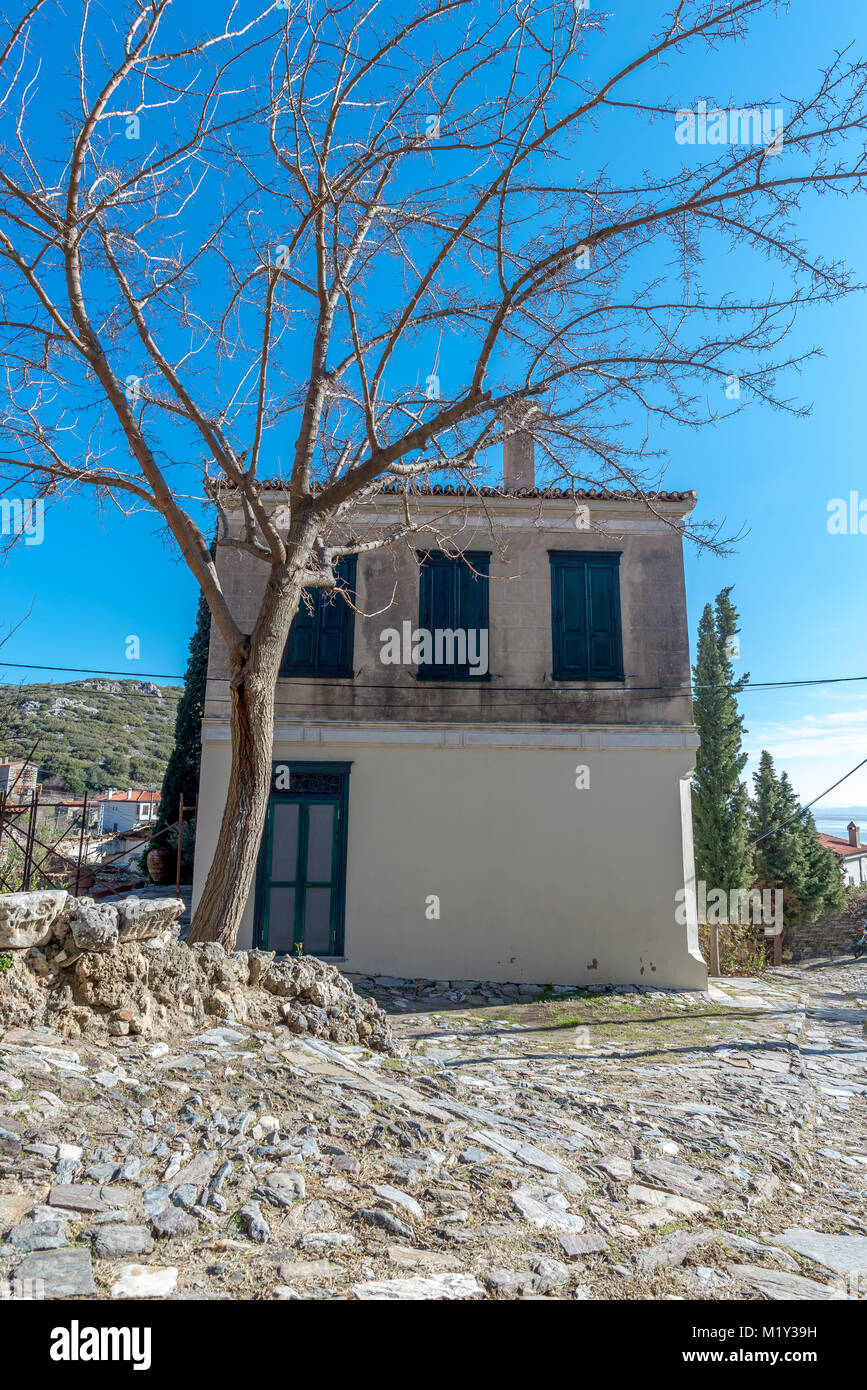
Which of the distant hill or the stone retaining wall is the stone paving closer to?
the stone retaining wall

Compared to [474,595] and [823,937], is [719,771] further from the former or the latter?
[474,595]

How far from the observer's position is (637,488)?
6680 millimetres

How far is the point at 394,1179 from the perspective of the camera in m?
3.28

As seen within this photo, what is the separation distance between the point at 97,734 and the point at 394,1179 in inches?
1638

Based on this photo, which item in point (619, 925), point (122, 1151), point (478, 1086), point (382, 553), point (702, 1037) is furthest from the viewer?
point (382, 553)

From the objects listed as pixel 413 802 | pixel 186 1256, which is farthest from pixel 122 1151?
pixel 413 802

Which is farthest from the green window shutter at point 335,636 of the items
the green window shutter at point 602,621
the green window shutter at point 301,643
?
the green window shutter at point 602,621

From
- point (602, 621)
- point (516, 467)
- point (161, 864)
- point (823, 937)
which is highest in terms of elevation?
point (516, 467)

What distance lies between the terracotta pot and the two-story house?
16.5 feet

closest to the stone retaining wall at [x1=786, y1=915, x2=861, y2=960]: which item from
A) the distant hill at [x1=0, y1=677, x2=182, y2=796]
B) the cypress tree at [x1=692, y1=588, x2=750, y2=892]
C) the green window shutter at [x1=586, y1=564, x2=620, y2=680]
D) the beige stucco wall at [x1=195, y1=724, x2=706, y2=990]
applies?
the cypress tree at [x1=692, y1=588, x2=750, y2=892]

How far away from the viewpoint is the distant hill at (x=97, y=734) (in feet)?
114
